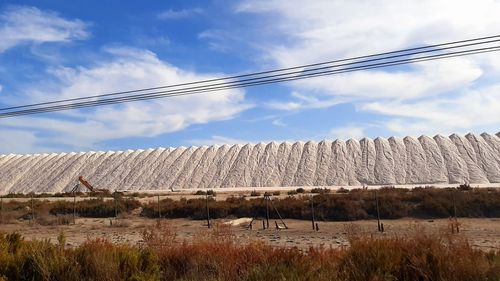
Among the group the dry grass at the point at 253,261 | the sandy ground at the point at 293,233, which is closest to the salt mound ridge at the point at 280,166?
the sandy ground at the point at 293,233

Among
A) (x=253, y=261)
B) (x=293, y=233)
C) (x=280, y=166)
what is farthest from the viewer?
(x=280, y=166)

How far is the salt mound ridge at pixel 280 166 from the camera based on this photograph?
7288 centimetres

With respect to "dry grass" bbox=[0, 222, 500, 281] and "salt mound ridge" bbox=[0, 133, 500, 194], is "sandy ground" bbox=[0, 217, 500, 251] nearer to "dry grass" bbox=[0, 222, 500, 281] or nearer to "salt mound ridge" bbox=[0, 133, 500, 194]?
"dry grass" bbox=[0, 222, 500, 281]

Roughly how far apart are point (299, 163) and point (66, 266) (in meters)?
73.5

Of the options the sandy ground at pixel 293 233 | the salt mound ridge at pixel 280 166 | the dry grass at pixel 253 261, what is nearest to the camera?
the dry grass at pixel 253 261

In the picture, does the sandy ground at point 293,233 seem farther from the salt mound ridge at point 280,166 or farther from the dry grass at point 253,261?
the salt mound ridge at point 280,166

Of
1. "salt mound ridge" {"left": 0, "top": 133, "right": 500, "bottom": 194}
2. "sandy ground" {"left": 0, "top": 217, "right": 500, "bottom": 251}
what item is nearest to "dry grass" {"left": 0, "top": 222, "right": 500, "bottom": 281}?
"sandy ground" {"left": 0, "top": 217, "right": 500, "bottom": 251}

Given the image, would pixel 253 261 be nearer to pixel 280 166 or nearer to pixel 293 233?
pixel 293 233

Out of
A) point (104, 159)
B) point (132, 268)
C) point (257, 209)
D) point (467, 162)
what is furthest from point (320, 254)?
point (104, 159)

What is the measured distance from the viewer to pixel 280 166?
3233 inches

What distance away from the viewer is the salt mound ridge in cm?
7288

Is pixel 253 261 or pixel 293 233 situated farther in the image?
pixel 293 233

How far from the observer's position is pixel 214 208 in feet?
118

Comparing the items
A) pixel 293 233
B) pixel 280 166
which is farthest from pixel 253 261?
pixel 280 166
